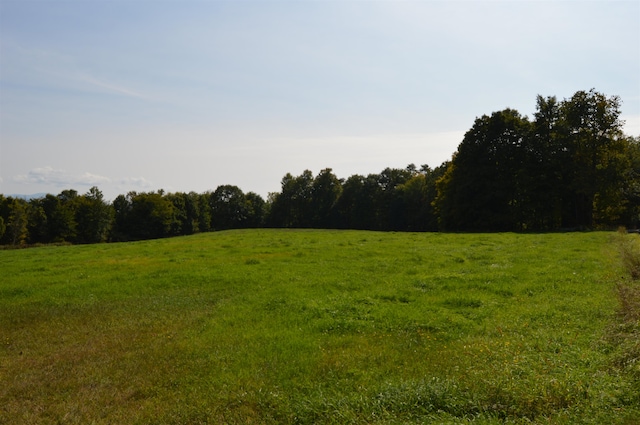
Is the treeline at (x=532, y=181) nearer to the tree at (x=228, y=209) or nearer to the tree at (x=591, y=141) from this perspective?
the tree at (x=591, y=141)

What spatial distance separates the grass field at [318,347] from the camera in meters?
6.21

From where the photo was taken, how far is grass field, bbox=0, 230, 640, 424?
6211 mm

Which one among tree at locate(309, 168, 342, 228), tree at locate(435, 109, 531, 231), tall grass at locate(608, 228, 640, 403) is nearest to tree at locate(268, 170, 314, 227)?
tree at locate(309, 168, 342, 228)

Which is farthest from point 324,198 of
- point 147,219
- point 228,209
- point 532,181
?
point 532,181

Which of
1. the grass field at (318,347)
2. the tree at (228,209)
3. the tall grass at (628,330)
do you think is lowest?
the grass field at (318,347)

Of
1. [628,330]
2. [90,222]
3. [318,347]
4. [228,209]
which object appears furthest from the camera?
[228,209]

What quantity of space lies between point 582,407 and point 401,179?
Answer: 9035 centimetres

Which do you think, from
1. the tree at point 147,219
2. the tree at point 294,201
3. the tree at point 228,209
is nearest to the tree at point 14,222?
the tree at point 147,219

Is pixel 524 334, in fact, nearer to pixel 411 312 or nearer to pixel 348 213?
pixel 411 312

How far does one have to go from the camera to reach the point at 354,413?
6.05 metres

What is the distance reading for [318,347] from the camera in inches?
342

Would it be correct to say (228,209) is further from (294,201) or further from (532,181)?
(532,181)

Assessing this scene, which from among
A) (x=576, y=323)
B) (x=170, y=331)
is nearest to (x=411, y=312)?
(x=576, y=323)

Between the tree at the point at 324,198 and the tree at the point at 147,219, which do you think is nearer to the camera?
the tree at the point at 147,219
